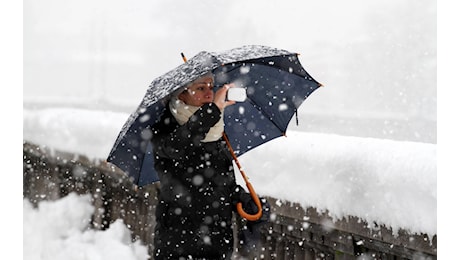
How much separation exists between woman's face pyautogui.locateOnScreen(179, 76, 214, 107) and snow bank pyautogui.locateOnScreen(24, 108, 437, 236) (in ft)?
3.09

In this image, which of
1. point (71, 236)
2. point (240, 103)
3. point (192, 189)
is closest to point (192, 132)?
point (192, 189)

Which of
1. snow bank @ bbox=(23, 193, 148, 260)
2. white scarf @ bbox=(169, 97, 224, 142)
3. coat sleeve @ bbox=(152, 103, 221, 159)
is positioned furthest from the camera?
snow bank @ bbox=(23, 193, 148, 260)

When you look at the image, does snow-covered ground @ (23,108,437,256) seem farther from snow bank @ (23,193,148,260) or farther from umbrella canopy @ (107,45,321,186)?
snow bank @ (23,193,148,260)

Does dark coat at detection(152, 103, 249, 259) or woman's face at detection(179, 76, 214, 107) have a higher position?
woman's face at detection(179, 76, 214, 107)

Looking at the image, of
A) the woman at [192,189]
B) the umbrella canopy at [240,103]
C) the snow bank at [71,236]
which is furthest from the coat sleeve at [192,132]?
the snow bank at [71,236]

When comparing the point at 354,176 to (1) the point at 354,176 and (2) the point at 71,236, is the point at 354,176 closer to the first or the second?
(1) the point at 354,176

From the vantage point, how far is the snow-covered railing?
8.51 ft

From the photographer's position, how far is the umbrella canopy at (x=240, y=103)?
2.37 meters

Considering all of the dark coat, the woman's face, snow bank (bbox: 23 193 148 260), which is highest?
the woman's face

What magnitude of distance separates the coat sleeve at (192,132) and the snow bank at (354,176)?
0.92m

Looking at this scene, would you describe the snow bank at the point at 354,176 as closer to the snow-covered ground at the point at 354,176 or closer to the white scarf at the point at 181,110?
the snow-covered ground at the point at 354,176

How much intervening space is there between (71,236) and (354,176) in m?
4.35

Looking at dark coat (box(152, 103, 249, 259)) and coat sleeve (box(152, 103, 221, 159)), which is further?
dark coat (box(152, 103, 249, 259))

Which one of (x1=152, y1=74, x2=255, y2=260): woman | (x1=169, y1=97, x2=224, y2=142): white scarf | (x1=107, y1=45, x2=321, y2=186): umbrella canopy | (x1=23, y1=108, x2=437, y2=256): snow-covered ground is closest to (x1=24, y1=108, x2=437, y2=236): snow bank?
(x1=23, y1=108, x2=437, y2=256): snow-covered ground
